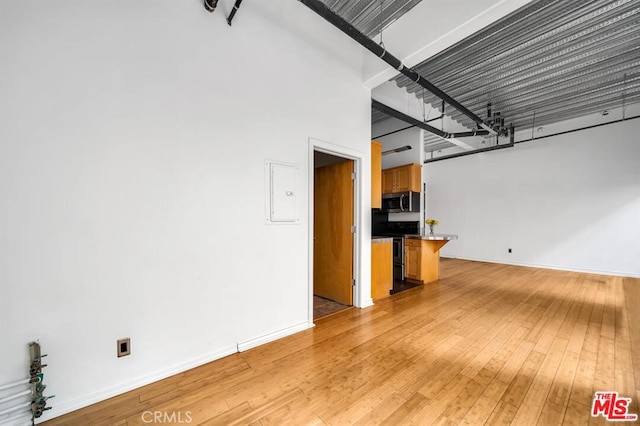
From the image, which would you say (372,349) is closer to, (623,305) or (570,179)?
(623,305)

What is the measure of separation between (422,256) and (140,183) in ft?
15.8

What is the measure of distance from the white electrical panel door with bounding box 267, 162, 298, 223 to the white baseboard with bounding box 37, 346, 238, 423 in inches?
53.0

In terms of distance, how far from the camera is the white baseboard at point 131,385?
161 centimetres

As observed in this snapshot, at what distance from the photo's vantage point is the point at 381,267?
13.4 ft

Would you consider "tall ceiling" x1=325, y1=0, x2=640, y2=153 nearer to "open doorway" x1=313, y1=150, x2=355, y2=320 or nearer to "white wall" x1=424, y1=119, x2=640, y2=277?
"white wall" x1=424, y1=119, x2=640, y2=277

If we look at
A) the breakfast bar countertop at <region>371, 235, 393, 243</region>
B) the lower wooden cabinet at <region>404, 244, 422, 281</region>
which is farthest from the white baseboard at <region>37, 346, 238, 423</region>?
the lower wooden cabinet at <region>404, 244, 422, 281</region>

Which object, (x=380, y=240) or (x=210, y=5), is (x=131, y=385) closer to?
(x=210, y=5)

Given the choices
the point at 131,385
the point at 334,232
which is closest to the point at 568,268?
the point at 334,232

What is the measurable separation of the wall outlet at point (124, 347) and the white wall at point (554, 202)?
8.47m

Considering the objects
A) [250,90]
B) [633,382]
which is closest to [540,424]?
[633,382]

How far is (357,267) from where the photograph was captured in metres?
3.58

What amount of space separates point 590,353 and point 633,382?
45cm

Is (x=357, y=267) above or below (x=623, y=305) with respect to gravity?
above

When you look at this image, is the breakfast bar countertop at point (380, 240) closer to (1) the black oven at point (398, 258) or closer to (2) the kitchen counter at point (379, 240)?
(2) the kitchen counter at point (379, 240)
